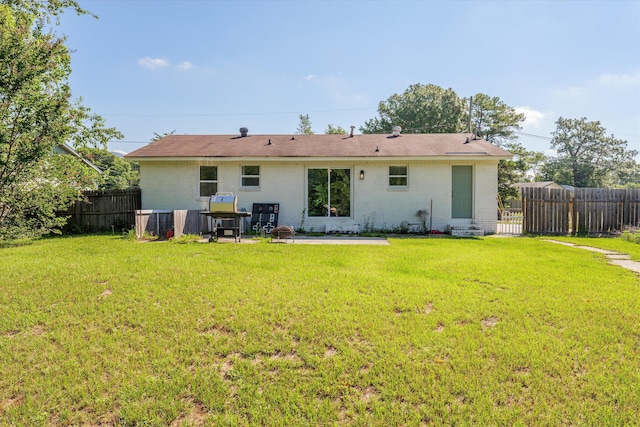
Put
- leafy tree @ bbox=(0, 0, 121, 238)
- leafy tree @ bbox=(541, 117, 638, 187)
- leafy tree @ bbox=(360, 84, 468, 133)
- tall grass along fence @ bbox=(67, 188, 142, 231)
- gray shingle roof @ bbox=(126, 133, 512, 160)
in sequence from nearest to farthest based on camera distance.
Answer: leafy tree @ bbox=(0, 0, 121, 238), tall grass along fence @ bbox=(67, 188, 142, 231), gray shingle roof @ bbox=(126, 133, 512, 160), leafy tree @ bbox=(360, 84, 468, 133), leafy tree @ bbox=(541, 117, 638, 187)

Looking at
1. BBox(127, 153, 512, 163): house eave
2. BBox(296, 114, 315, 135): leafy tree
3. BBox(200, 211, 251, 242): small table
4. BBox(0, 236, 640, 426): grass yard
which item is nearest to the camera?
BBox(0, 236, 640, 426): grass yard

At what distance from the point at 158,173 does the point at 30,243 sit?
5.02 meters

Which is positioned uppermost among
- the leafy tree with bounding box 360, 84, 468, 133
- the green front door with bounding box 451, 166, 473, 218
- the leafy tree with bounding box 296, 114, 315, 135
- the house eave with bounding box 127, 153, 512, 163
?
the leafy tree with bounding box 360, 84, 468, 133

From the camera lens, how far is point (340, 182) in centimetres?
1295

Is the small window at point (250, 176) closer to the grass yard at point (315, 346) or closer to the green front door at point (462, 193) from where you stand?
the grass yard at point (315, 346)

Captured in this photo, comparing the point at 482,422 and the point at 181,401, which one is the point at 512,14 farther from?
the point at 181,401

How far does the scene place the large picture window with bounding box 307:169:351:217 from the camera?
1288 cm

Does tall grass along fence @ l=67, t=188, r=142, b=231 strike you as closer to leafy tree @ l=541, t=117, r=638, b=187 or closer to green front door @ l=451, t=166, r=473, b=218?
green front door @ l=451, t=166, r=473, b=218

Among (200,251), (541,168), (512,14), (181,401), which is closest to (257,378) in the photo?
(181,401)

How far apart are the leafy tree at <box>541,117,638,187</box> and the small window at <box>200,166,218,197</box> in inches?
2597

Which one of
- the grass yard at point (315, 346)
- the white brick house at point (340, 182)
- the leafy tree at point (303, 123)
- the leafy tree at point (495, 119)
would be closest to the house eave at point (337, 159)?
the white brick house at point (340, 182)

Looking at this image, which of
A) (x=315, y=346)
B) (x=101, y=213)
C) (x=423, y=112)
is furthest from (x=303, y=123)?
(x=315, y=346)

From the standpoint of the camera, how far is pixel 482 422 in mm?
2221

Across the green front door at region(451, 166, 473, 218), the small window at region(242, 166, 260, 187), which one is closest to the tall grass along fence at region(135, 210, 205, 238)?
the small window at region(242, 166, 260, 187)
